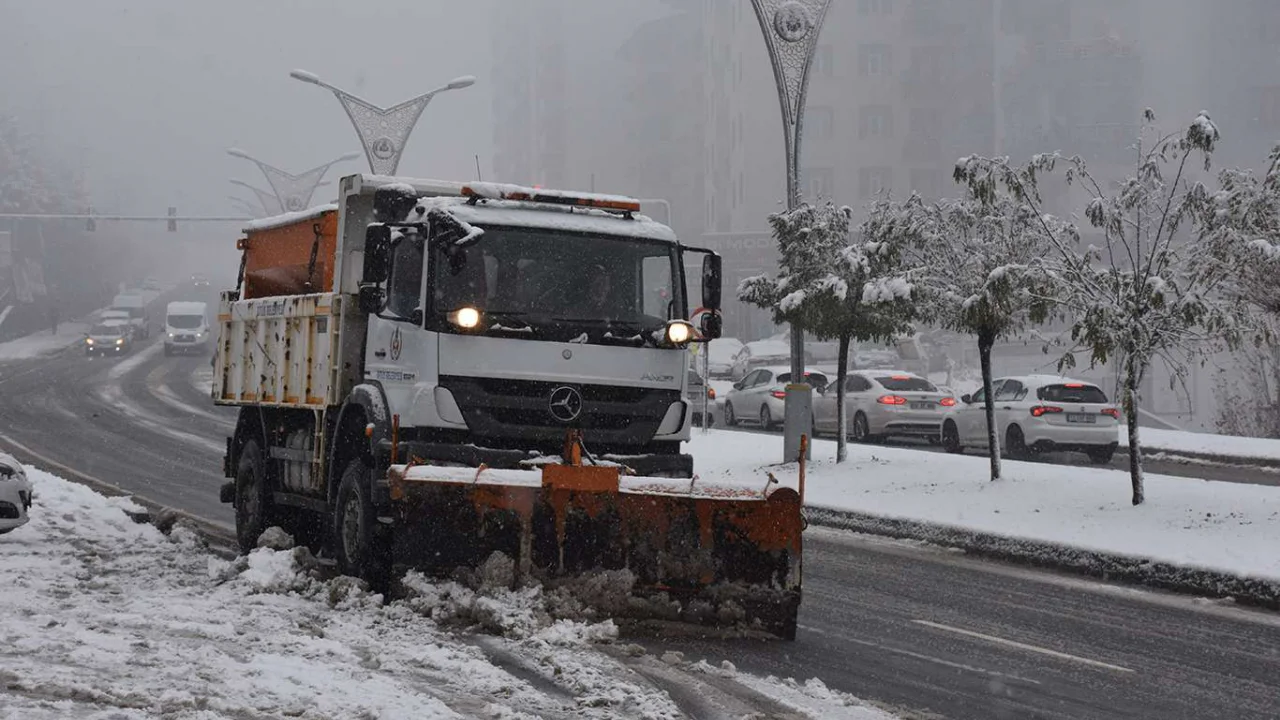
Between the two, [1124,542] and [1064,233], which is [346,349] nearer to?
[1124,542]

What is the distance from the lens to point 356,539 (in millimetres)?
11086

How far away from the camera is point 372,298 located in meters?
11.3

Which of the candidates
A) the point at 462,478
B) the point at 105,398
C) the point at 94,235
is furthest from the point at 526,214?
the point at 94,235

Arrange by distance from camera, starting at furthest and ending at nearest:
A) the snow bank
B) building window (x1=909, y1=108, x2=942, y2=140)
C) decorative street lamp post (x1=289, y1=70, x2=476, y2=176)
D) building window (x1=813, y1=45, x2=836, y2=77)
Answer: building window (x1=909, y1=108, x2=942, y2=140) → building window (x1=813, y1=45, x2=836, y2=77) → the snow bank → decorative street lamp post (x1=289, y1=70, x2=476, y2=176)

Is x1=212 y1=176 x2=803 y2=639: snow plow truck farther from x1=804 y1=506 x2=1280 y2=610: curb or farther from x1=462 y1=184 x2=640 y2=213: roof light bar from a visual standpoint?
x1=804 y1=506 x2=1280 y2=610: curb

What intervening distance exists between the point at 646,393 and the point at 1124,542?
6.05m

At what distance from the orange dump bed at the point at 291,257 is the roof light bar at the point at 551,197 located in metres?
1.53

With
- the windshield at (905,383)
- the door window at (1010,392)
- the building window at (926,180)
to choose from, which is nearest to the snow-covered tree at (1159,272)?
the door window at (1010,392)

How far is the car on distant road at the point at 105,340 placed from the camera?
70938 millimetres

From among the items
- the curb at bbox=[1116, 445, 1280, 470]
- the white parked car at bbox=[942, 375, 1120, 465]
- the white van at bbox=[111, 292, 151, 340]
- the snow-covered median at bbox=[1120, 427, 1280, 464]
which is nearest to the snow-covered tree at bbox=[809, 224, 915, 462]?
the white parked car at bbox=[942, 375, 1120, 465]

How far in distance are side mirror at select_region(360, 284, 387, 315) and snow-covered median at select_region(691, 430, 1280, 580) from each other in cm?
305

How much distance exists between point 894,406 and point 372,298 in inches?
803

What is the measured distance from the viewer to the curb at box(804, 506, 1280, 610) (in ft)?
42.2

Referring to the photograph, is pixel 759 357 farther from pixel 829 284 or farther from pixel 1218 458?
pixel 829 284
